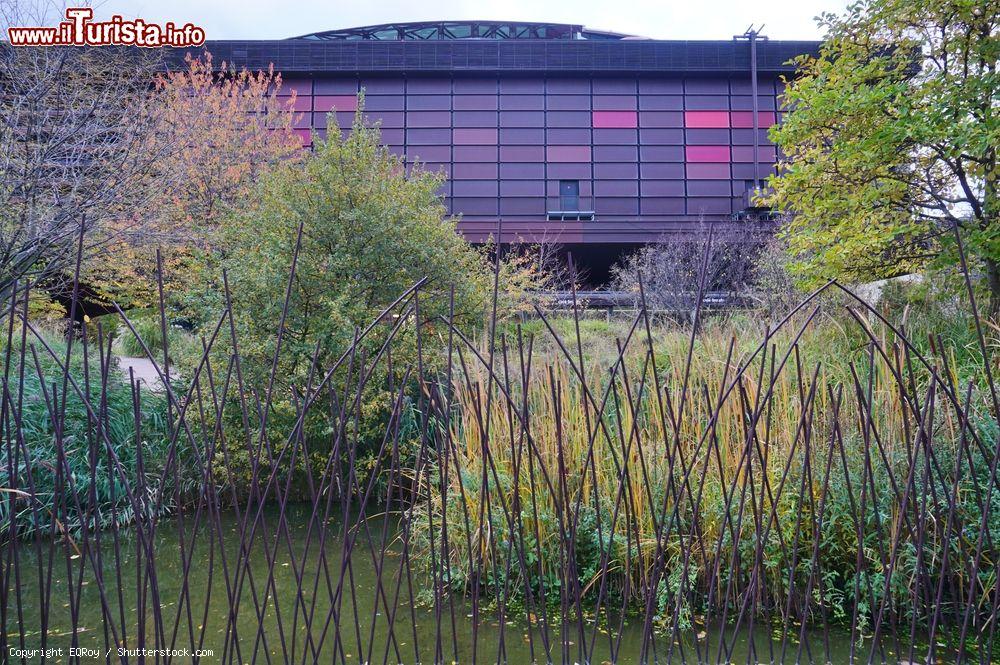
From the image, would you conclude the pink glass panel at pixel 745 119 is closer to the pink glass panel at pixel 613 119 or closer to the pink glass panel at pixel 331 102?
the pink glass panel at pixel 613 119

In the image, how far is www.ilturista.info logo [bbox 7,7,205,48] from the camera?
762 centimetres

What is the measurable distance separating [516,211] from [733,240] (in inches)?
341

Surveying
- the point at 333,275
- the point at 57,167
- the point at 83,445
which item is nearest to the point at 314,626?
the point at 83,445

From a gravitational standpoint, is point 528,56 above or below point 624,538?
above

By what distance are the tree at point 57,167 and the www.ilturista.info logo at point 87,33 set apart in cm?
14

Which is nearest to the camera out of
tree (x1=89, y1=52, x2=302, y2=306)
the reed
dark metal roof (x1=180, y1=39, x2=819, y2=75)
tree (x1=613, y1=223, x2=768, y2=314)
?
the reed

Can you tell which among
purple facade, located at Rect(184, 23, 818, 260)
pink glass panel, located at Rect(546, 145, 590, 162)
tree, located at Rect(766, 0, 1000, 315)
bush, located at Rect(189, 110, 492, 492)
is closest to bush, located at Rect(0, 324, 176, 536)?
bush, located at Rect(189, 110, 492, 492)

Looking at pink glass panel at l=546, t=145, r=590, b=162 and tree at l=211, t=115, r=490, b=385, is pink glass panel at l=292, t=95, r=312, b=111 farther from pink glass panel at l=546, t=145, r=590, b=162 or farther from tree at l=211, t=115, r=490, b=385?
tree at l=211, t=115, r=490, b=385

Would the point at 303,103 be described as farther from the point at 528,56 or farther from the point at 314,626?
the point at 314,626

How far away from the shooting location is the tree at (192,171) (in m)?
9.18

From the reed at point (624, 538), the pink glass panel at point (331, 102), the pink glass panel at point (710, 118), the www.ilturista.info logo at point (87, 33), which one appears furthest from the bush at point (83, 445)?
the pink glass panel at point (710, 118)

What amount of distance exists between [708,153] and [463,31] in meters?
10.5

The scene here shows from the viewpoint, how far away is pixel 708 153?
2203 centimetres

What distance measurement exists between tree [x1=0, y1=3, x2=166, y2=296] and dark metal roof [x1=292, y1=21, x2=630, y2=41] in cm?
1855
